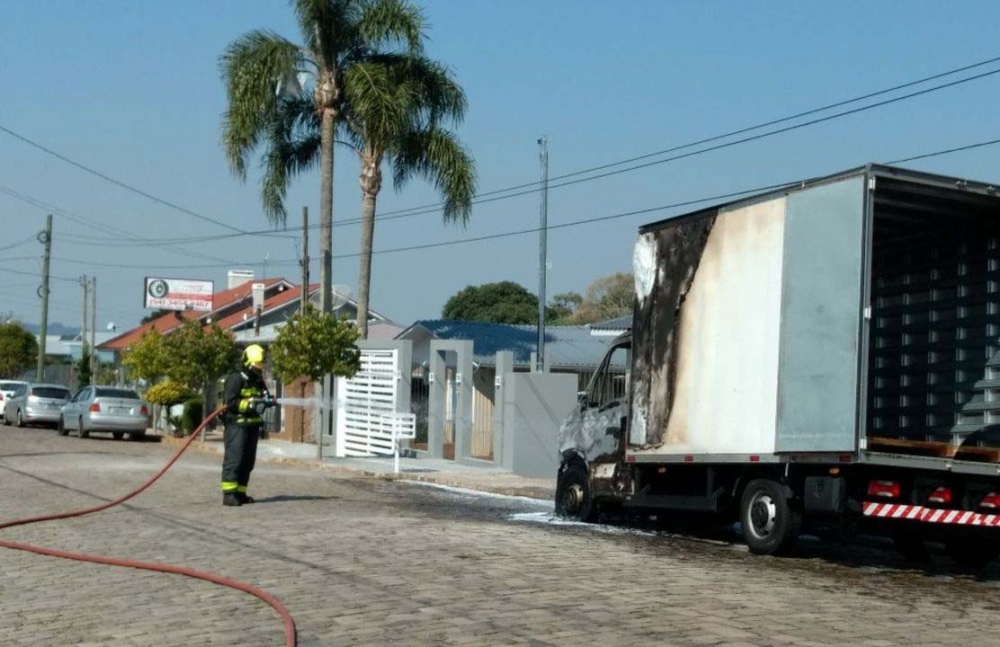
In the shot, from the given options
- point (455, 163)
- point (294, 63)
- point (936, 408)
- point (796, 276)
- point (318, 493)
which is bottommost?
point (318, 493)

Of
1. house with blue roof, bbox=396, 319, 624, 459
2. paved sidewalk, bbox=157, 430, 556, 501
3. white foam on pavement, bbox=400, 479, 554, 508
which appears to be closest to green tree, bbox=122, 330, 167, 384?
paved sidewalk, bbox=157, 430, 556, 501

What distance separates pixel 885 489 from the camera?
12820 millimetres

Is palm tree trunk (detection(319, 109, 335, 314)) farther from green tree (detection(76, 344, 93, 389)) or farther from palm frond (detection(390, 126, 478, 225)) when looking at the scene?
green tree (detection(76, 344, 93, 389))

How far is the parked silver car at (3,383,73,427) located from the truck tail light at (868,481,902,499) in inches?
1334

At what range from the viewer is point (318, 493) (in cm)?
2023

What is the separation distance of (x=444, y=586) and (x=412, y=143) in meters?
25.6

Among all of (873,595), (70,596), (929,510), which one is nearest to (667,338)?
(929,510)

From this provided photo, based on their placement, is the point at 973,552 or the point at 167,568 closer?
the point at 167,568

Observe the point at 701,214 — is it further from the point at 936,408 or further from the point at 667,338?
the point at 936,408

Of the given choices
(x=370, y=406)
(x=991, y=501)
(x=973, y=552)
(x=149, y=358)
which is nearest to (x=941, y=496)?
(x=991, y=501)

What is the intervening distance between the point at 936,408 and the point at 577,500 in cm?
478

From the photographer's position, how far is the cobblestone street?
8.82 meters

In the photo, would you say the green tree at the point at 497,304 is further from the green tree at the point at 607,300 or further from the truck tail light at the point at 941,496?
the truck tail light at the point at 941,496

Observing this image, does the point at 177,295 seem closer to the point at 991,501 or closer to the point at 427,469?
the point at 427,469
